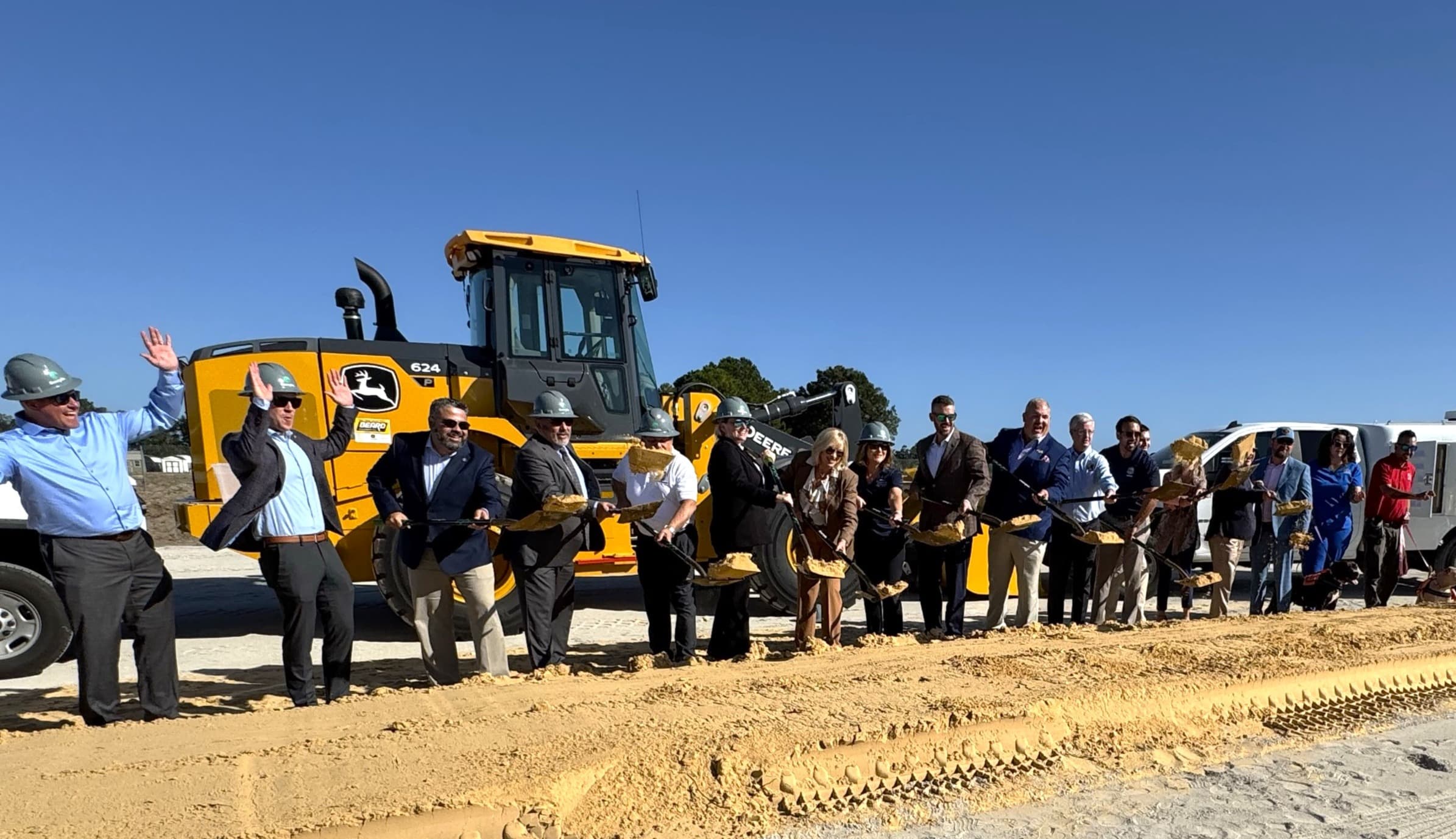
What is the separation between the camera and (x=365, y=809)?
100.0 inches

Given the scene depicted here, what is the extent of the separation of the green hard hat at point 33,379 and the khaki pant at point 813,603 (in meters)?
3.71

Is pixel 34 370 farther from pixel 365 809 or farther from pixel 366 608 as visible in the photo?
pixel 366 608

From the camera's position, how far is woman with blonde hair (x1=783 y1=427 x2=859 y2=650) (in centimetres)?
491

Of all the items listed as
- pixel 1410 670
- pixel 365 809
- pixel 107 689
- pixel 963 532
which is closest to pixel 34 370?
pixel 107 689

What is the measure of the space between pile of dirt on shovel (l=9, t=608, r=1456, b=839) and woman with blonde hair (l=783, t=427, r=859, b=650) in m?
0.56

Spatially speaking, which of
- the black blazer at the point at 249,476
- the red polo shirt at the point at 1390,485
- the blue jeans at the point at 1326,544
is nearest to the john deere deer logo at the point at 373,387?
the black blazer at the point at 249,476

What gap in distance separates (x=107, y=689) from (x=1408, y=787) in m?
5.21

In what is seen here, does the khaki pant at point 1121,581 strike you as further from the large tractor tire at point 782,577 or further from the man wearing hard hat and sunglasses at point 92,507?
the man wearing hard hat and sunglasses at point 92,507

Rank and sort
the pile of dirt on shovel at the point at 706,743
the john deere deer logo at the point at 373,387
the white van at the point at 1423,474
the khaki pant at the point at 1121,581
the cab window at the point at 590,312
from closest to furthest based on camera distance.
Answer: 1. the pile of dirt on shovel at the point at 706,743
2. the khaki pant at the point at 1121,581
3. the john deere deer logo at the point at 373,387
4. the cab window at the point at 590,312
5. the white van at the point at 1423,474

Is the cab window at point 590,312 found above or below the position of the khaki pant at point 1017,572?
above

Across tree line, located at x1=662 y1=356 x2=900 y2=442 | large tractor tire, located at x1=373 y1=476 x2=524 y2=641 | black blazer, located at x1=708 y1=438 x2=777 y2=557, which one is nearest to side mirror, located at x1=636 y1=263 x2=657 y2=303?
large tractor tire, located at x1=373 y1=476 x2=524 y2=641

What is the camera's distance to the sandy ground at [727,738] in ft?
8.59

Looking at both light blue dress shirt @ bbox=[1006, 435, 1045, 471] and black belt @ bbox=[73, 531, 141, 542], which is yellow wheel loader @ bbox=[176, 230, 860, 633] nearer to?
light blue dress shirt @ bbox=[1006, 435, 1045, 471]

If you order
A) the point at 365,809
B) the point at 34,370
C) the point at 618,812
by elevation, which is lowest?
the point at 618,812
